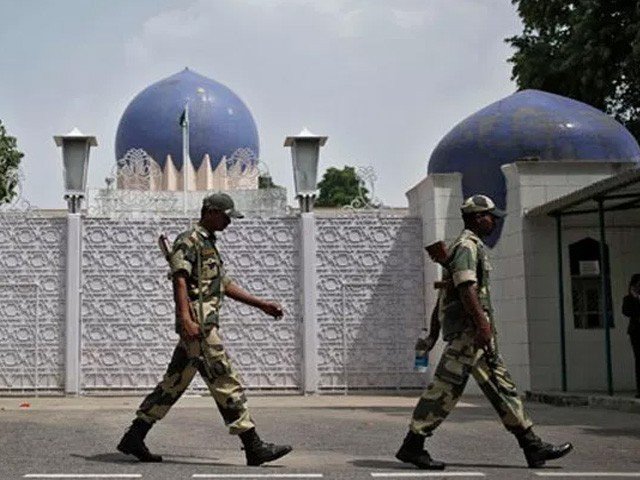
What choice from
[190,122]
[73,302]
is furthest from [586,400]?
[190,122]

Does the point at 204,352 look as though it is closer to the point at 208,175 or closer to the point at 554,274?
the point at 554,274

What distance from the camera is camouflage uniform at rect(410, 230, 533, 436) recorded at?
21.2 feet

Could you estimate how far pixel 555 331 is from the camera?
14750 mm

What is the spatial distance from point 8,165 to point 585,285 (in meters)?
14.8

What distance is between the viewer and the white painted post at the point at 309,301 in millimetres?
15648

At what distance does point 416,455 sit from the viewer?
21.1 ft

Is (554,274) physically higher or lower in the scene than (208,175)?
lower

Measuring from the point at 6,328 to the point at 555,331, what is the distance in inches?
312

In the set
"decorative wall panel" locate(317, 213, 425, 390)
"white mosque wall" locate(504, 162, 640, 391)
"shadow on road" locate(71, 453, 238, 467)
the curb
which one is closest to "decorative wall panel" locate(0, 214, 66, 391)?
"decorative wall panel" locate(317, 213, 425, 390)

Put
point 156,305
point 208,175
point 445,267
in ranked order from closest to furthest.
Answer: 1. point 445,267
2. point 156,305
3. point 208,175

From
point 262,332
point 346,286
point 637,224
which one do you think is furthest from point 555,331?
point 262,332

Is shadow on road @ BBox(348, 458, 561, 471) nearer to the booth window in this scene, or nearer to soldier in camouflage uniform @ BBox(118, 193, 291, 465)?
soldier in camouflage uniform @ BBox(118, 193, 291, 465)

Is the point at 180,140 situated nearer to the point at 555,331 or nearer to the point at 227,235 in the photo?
the point at 227,235

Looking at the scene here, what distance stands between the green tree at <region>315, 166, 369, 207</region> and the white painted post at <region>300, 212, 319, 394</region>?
2884cm
